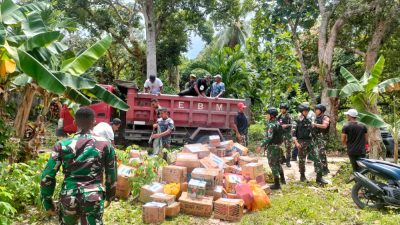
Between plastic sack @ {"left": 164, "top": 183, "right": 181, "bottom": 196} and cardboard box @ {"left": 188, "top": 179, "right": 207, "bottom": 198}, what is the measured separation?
241 millimetres

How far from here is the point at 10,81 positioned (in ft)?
21.0

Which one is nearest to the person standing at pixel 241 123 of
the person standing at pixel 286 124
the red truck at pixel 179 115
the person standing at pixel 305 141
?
the red truck at pixel 179 115

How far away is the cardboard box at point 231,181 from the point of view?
6316mm

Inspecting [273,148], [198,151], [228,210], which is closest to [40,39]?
[198,151]

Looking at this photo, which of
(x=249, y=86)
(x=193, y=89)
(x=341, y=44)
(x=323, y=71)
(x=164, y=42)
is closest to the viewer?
(x=193, y=89)

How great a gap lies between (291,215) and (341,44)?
35.2 ft

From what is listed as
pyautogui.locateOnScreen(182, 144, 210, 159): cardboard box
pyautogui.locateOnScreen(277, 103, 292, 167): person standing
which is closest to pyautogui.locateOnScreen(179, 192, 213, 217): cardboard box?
pyautogui.locateOnScreen(182, 144, 210, 159): cardboard box

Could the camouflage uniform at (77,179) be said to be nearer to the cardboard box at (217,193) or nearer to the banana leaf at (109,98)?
the banana leaf at (109,98)

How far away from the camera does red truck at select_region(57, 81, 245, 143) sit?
9.77 meters

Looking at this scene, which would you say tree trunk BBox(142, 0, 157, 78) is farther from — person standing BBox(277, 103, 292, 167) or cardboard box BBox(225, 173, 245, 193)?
cardboard box BBox(225, 173, 245, 193)

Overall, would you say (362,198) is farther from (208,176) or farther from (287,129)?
(208,176)

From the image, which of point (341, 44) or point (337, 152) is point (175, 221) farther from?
point (341, 44)

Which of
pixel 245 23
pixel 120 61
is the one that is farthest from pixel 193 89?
pixel 245 23

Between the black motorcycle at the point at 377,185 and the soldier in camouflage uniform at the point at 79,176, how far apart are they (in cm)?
434
